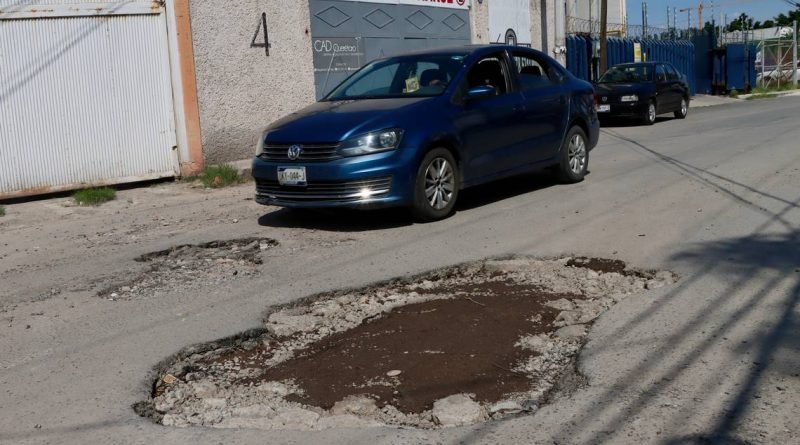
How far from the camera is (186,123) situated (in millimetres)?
13281

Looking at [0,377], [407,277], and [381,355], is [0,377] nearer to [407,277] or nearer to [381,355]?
[381,355]

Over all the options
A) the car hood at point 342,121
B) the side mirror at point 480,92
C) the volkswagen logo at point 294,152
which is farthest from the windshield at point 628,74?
the volkswagen logo at point 294,152

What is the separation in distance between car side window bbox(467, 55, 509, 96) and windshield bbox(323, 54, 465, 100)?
8.6 inches

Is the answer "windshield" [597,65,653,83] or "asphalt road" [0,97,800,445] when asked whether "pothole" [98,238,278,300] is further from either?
"windshield" [597,65,653,83]

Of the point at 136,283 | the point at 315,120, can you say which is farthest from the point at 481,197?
the point at 136,283

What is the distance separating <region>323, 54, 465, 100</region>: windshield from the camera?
30.4 ft

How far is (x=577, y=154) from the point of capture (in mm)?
11062

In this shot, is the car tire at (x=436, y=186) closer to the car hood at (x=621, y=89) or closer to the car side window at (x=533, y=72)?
the car side window at (x=533, y=72)

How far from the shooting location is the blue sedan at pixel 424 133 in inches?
325

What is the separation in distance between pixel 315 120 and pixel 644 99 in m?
14.4

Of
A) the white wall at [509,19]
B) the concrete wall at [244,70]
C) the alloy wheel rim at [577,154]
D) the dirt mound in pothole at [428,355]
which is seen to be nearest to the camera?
the dirt mound in pothole at [428,355]

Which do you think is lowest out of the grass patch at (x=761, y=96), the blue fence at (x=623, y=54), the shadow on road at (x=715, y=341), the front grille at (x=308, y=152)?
the shadow on road at (x=715, y=341)

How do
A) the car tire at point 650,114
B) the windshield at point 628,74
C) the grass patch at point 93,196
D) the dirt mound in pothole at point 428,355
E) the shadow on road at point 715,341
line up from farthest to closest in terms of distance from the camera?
the windshield at point 628,74, the car tire at point 650,114, the grass patch at point 93,196, the dirt mound in pothole at point 428,355, the shadow on road at point 715,341

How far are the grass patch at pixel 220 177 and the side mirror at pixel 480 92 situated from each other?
4677mm
